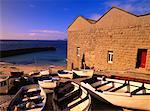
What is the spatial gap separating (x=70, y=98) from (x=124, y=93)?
3.85m

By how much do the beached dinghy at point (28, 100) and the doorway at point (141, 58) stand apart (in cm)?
944

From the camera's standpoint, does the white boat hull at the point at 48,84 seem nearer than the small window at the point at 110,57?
Yes

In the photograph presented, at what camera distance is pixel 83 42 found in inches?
857

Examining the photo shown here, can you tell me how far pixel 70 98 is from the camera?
12.1 m

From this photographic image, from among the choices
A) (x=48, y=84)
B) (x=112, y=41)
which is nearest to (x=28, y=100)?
(x=48, y=84)

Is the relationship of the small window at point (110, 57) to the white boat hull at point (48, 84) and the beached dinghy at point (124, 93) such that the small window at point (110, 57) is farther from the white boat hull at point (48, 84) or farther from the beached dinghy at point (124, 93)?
the white boat hull at point (48, 84)

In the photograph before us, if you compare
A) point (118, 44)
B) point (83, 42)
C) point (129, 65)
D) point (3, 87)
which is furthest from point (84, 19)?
point (3, 87)

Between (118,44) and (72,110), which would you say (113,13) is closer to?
(118,44)

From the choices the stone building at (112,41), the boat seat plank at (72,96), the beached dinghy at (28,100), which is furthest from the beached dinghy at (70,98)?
the stone building at (112,41)

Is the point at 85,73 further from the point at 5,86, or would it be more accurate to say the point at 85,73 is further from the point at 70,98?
the point at 5,86

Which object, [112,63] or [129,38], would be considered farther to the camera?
[112,63]

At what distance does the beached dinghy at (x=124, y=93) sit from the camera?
1018cm

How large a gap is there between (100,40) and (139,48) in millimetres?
5114

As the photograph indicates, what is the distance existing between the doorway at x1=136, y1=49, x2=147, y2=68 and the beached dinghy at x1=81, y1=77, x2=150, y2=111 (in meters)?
3.56
